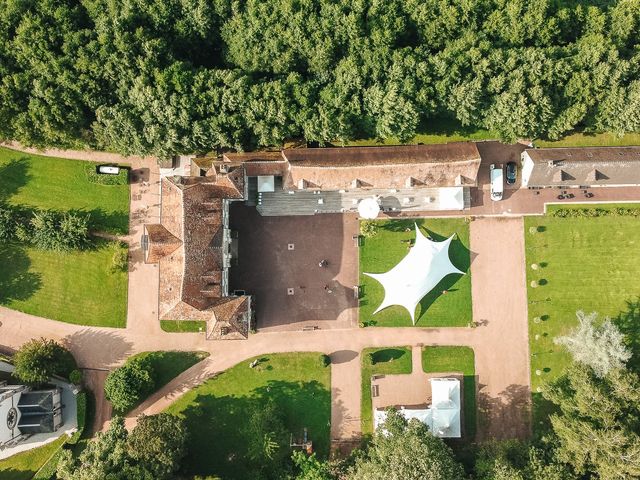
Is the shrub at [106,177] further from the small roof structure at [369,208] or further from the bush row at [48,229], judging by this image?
the small roof structure at [369,208]

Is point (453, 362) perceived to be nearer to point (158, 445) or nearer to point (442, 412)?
point (442, 412)

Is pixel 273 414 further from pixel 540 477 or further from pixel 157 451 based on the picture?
pixel 540 477

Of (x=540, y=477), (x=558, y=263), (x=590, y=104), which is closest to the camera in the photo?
(x=540, y=477)

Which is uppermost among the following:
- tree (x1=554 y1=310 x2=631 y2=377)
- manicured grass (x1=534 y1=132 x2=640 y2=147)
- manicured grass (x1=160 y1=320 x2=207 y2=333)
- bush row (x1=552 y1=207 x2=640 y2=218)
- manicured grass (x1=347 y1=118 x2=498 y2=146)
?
manicured grass (x1=347 y1=118 x2=498 y2=146)

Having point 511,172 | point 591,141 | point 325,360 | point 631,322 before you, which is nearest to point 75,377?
point 325,360

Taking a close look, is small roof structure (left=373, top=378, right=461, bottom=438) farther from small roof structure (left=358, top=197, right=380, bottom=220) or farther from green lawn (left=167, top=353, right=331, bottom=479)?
small roof structure (left=358, top=197, right=380, bottom=220)

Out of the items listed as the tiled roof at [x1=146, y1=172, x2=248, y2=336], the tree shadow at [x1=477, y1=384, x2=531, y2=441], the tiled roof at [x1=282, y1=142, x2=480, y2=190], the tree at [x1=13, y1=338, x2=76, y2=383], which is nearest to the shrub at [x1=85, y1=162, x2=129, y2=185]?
the tiled roof at [x1=146, y1=172, x2=248, y2=336]

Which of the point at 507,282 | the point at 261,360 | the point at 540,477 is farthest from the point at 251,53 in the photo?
the point at 540,477
